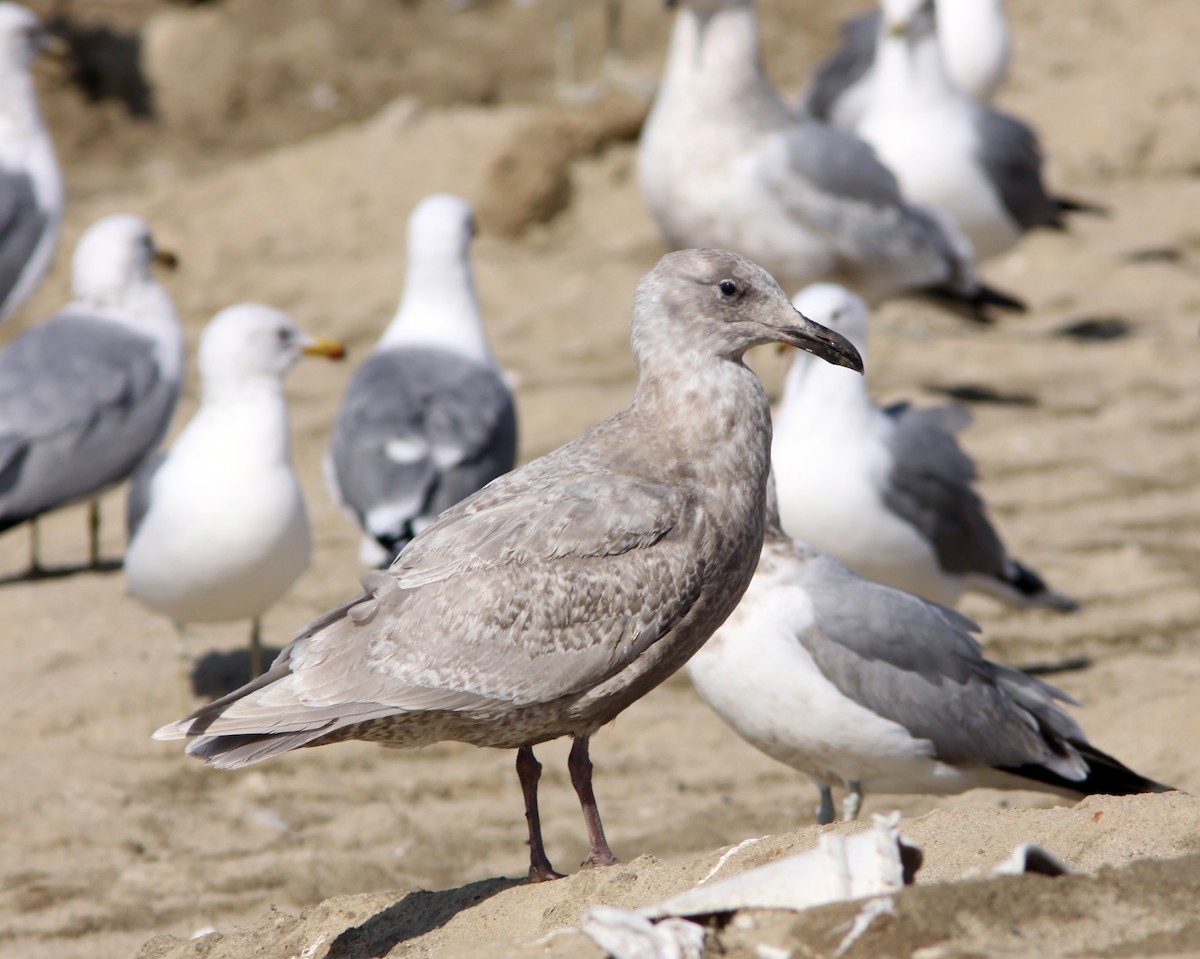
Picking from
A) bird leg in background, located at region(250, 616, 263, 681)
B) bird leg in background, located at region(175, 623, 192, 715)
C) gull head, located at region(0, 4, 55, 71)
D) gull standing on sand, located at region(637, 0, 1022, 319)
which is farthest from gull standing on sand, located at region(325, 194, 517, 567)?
gull head, located at region(0, 4, 55, 71)

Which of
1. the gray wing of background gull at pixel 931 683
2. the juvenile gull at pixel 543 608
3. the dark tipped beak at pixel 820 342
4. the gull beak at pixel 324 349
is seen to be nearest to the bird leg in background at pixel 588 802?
the juvenile gull at pixel 543 608

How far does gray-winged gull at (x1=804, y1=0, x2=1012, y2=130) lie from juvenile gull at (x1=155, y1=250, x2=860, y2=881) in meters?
7.40

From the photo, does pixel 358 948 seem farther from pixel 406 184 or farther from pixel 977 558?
pixel 406 184

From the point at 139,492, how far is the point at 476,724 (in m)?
2.84

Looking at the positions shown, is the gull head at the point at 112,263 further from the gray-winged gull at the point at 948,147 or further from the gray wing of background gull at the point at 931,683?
the gray wing of background gull at the point at 931,683

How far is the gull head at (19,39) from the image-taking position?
9688 millimetres

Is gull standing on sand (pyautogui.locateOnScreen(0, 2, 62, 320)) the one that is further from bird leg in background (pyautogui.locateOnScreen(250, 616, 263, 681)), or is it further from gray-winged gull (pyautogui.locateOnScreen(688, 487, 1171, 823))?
gray-winged gull (pyautogui.locateOnScreen(688, 487, 1171, 823))

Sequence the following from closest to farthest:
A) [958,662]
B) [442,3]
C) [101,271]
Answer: [958,662], [101,271], [442,3]

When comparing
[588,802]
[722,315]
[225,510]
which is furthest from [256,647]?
[722,315]

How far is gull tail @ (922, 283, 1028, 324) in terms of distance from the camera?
866 centimetres

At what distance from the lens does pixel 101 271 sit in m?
7.67

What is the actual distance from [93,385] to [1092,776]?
4.61 m

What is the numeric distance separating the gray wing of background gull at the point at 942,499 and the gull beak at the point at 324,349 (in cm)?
216

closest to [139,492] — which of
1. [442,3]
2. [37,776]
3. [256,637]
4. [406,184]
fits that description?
[256,637]
